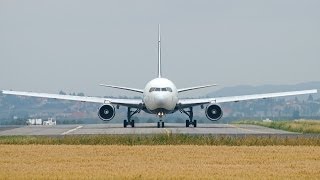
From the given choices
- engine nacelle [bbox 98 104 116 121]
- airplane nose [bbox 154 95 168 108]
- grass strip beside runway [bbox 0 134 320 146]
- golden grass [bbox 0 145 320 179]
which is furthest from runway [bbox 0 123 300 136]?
golden grass [bbox 0 145 320 179]

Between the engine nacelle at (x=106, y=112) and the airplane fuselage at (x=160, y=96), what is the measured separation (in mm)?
2813

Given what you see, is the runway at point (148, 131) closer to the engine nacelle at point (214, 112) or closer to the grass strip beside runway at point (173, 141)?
the engine nacelle at point (214, 112)

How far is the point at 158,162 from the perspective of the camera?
36812 millimetres

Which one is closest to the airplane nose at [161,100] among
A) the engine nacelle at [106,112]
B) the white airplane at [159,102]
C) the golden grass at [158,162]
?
the white airplane at [159,102]

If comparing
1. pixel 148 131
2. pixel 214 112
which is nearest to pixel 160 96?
pixel 214 112

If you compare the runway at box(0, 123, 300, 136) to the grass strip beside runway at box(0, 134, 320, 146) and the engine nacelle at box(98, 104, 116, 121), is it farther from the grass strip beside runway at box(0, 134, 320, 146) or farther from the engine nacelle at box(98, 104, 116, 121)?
the grass strip beside runway at box(0, 134, 320, 146)

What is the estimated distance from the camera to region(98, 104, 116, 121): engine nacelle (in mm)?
79438

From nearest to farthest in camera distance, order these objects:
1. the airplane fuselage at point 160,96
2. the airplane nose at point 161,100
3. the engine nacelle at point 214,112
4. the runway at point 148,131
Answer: the runway at point 148,131, the airplane nose at point 161,100, the airplane fuselage at point 160,96, the engine nacelle at point 214,112

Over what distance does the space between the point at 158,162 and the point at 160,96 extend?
129 feet

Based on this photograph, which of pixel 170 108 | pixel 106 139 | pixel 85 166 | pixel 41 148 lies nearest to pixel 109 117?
pixel 170 108

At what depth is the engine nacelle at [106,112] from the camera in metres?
79.4

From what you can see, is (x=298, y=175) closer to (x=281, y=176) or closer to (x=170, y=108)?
(x=281, y=176)

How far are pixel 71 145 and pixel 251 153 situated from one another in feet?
33.8

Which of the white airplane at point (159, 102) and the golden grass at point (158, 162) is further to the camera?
the white airplane at point (159, 102)
